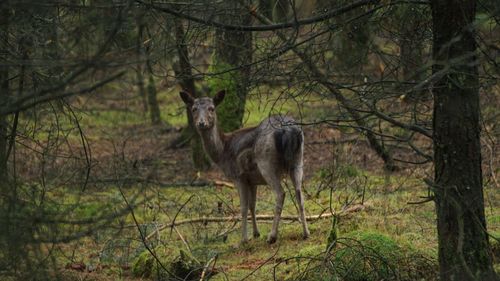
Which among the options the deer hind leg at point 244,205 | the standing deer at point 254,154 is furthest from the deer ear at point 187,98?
the deer hind leg at point 244,205

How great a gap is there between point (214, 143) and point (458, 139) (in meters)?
6.94

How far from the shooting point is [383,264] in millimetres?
8172

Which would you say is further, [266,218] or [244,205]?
[266,218]

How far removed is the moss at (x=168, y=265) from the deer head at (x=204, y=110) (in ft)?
8.13

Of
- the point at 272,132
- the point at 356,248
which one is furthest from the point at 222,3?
the point at 272,132

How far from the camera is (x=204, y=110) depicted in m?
13.0

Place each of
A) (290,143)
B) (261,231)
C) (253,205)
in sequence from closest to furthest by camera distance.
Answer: (290,143) → (253,205) → (261,231)

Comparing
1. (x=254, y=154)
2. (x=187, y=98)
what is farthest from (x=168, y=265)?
(x=187, y=98)

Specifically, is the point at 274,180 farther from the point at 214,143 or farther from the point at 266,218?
the point at 266,218

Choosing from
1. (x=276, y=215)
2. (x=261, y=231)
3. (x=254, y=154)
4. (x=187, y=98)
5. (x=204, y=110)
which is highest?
(x=187, y=98)

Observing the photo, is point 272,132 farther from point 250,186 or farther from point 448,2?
point 448,2

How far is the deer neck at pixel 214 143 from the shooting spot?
43.3 feet

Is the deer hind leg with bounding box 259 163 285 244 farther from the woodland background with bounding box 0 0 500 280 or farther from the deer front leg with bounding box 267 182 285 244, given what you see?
the woodland background with bounding box 0 0 500 280

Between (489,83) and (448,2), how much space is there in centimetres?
74
